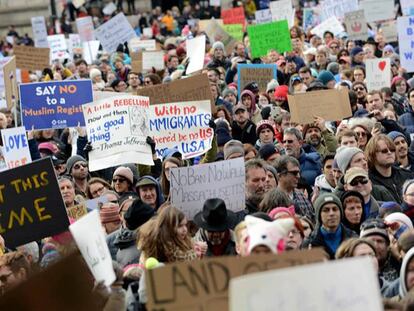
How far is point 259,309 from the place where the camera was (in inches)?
174

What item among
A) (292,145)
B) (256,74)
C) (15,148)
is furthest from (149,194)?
(256,74)

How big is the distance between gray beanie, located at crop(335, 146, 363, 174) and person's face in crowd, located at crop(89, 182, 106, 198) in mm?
1924

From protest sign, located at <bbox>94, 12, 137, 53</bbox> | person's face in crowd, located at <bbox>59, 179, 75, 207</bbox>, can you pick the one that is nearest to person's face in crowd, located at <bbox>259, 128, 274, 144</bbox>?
person's face in crowd, located at <bbox>59, 179, 75, 207</bbox>

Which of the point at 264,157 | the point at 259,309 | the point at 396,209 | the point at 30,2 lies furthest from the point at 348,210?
the point at 30,2

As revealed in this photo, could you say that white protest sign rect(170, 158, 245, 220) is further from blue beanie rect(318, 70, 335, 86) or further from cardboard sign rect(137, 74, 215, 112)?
blue beanie rect(318, 70, 335, 86)

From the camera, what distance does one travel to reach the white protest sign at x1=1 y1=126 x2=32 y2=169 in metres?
11.8

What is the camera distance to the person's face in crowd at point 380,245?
7.62 m

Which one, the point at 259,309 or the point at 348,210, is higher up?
the point at 259,309

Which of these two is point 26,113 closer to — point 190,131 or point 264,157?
point 190,131

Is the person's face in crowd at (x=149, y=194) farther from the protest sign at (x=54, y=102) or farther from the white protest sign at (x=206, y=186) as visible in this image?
the protest sign at (x=54, y=102)

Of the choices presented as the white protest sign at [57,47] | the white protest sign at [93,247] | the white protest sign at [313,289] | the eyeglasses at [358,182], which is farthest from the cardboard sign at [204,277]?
the white protest sign at [57,47]

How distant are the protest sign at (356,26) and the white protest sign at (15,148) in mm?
11908

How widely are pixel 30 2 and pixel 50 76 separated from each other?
23.1 m

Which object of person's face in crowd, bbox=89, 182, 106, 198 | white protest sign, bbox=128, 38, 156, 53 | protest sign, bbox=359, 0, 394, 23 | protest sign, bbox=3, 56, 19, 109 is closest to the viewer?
person's face in crowd, bbox=89, 182, 106, 198
